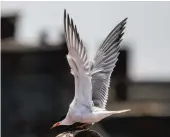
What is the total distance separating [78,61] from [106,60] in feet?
1.41

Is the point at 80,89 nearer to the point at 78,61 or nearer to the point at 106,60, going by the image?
the point at 78,61

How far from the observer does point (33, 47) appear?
1112 centimetres

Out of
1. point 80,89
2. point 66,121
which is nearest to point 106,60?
point 80,89

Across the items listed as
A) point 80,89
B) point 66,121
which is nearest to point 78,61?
point 80,89

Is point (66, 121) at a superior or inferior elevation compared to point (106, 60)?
inferior

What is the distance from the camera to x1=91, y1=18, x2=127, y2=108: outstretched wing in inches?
127

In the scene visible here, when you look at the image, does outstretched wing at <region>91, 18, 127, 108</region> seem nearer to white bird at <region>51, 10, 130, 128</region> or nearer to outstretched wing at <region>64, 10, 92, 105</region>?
white bird at <region>51, 10, 130, 128</region>

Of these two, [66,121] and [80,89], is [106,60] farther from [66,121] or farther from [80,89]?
[66,121]

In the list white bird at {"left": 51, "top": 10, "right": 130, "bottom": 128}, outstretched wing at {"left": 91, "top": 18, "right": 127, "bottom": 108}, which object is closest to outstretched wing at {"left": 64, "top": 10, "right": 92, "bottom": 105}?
white bird at {"left": 51, "top": 10, "right": 130, "bottom": 128}

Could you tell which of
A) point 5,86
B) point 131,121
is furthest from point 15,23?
point 131,121

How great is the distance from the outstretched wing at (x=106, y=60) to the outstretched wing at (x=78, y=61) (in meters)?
0.28

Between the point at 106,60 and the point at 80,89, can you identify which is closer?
the point at 80,89

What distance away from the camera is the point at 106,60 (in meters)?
3.27

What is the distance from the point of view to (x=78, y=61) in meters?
2.85
